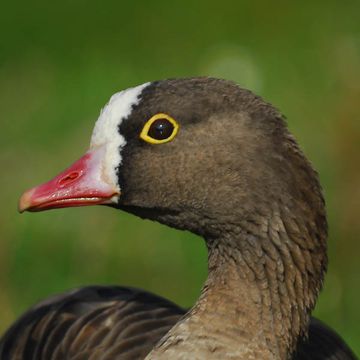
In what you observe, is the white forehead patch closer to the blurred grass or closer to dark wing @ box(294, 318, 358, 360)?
dark wing @ box(294, 318, 358, 360)

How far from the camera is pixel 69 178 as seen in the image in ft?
16.0

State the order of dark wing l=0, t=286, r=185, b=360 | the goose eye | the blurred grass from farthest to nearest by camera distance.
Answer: the blurred grass < dark wing l=0, t=286, r=185, b=360 < the goose eye

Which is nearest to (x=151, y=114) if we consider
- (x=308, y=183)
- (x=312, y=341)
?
(x=308, y=183)

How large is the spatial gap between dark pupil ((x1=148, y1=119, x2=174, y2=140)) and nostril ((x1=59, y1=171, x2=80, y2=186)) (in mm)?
310

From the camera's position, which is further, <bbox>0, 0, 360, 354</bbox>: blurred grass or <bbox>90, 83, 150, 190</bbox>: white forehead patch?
<bbox>0, 0, 360, 354</bbox>: blurred grass

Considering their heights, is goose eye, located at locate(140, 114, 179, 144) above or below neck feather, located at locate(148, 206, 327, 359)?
above

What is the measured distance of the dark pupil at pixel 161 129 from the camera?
4779 millimetres

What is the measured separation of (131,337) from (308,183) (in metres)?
1.07

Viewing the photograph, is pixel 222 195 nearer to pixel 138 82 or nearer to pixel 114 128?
pixel 114 128

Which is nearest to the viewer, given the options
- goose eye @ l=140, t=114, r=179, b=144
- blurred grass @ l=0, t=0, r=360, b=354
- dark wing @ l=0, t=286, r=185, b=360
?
goose eye @ l=140, t=114, r=179, b=144

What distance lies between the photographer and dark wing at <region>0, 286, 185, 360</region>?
17.6 feet

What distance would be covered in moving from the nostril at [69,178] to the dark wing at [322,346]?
115 centimetres

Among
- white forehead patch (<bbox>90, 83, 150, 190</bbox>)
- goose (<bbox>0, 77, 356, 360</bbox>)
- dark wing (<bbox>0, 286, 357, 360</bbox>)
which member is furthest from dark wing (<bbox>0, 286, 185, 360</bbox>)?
white forehead patch (<bbox>90, 83, 150, 190</bbox>)

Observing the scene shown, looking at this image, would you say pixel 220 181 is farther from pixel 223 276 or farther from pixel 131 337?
pixel 131 337
